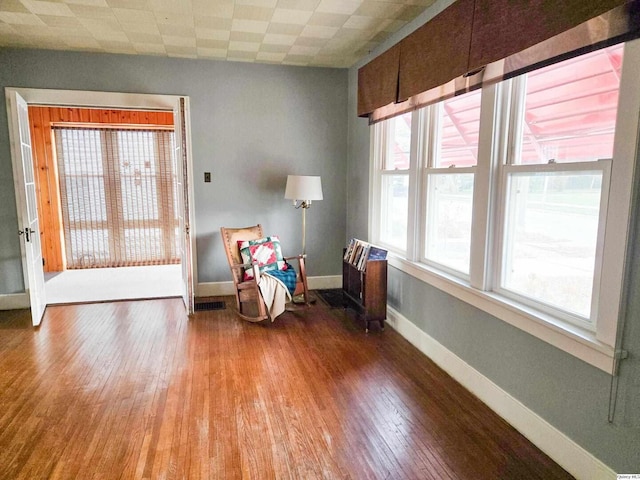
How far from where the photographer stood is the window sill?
1691mm

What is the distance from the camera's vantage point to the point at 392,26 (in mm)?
3240

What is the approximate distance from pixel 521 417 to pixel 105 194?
5928 millimetres

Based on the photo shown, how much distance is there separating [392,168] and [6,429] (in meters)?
3.30

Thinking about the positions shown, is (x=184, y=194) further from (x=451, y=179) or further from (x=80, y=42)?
(x=451, y=179)

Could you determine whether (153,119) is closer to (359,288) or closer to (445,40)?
(359,288)

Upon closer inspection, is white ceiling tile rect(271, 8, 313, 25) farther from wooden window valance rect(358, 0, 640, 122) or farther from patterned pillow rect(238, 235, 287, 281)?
patterned pillow rect(238, 235, 287, 281)

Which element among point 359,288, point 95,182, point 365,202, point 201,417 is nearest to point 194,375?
point 201,417

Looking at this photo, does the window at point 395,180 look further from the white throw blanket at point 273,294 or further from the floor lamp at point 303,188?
the white throw blanket at point 273,294

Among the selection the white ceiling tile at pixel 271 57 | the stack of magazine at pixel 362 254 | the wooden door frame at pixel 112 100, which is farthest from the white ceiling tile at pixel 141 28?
the stack of magazine at pixel 362 254

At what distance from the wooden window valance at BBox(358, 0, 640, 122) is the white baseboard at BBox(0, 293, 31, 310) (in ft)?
13.3

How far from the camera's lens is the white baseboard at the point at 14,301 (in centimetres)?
409

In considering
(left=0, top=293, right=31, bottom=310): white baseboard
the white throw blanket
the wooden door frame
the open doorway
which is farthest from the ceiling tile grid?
(left=0, top=293, right=31, bottom=310): white baseboard

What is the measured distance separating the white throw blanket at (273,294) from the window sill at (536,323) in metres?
1.39

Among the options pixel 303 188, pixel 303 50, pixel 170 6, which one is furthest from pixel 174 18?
pixel 303 188
